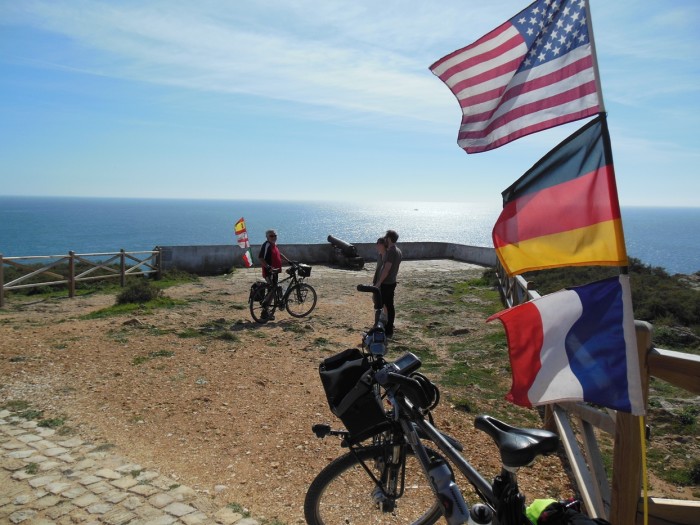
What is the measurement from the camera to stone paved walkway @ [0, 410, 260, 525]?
3725 mm

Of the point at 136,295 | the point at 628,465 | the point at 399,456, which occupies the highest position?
the point at 628,465

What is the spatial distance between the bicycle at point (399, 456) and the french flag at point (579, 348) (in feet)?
1.08

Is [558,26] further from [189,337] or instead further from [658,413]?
[189,337]

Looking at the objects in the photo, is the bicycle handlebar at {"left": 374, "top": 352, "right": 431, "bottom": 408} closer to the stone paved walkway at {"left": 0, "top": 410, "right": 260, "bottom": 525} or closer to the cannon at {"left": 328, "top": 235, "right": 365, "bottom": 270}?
the stone paved walkway at {"left": 0, "top": 410, "right": 260, "bottom": 525}

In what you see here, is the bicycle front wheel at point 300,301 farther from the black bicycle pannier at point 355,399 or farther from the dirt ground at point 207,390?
the black bicycle pannier at point 355,399

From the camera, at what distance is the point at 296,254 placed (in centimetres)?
2205

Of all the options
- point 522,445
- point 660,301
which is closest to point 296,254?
point 660,301

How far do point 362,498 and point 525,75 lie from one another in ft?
8.97

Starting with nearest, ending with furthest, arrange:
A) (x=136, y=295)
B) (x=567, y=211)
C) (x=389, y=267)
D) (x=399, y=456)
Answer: (x=567, y=211) < (x=399, y=456) < (x=389, y=267) < (x=136, y=295)

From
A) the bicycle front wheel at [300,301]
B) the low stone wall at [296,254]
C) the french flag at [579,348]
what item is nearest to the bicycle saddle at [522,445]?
the french flag at [579,348]

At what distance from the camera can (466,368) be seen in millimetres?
7883

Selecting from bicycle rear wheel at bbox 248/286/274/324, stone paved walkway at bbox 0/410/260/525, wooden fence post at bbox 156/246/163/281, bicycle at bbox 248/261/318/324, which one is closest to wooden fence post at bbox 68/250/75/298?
wooden fence post at bbox 156/246/163/281

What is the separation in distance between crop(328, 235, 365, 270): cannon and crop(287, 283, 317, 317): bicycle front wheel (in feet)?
29.3

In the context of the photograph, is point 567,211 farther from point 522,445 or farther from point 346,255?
point 346,255
